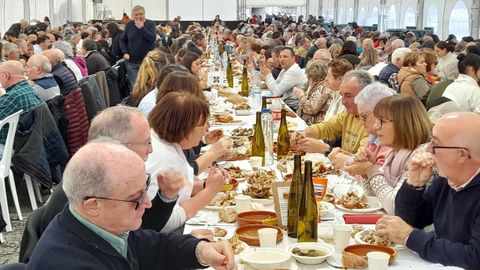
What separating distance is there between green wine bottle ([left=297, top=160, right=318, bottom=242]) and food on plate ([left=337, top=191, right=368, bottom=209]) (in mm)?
395

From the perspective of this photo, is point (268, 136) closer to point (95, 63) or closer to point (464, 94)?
point (464, 94)

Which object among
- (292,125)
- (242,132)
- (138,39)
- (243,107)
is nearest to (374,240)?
(242,132)

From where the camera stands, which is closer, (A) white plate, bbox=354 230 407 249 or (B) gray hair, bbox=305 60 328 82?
(A) white plate, bbox=354 230 407 249

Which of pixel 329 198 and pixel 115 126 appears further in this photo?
pixel 329 198

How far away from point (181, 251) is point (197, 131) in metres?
0.84

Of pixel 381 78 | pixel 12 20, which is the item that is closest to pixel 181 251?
pixel 381 78

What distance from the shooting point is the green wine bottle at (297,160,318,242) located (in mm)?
2316

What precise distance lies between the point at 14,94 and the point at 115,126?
2.87 meters

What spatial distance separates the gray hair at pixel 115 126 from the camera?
2.42 meters

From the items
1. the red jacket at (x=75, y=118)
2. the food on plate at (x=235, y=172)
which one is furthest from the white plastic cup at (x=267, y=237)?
the red jacket at (x=75, y=118)

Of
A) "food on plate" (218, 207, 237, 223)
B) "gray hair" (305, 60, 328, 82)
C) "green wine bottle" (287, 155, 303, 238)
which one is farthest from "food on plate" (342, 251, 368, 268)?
"gray hair" (305, 60, 328, 82)

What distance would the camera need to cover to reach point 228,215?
8.38ft

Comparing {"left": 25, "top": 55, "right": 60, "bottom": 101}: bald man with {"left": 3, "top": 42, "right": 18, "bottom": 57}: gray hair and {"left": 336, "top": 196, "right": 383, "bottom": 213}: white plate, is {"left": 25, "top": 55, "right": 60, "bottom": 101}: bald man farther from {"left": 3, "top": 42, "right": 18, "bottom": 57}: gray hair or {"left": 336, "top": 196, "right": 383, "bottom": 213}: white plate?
{"left": 336, "top": 196, "right": 383, "bottom": 213}: white plate

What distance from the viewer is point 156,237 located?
6.96ft
